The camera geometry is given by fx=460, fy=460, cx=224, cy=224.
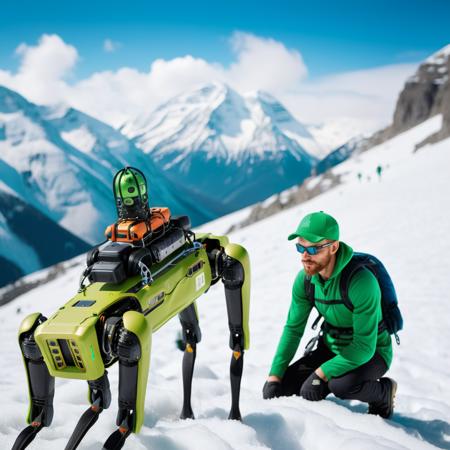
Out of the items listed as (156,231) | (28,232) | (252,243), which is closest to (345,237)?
(252,243)

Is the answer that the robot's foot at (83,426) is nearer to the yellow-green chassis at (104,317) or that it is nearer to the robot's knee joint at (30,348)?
the yellow-green chassis at (104,317)

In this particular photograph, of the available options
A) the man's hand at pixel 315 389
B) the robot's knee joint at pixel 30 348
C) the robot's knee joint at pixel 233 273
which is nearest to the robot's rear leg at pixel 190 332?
the robot's knee joint at pixel 233 273

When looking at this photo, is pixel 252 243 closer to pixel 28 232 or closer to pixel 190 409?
pixel 190 409

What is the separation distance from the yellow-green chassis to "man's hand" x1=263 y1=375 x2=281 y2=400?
1.38m

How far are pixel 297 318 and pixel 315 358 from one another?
54 centimetres

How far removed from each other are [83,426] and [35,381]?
567 mm

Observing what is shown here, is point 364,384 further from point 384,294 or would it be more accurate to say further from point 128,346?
point 128,346

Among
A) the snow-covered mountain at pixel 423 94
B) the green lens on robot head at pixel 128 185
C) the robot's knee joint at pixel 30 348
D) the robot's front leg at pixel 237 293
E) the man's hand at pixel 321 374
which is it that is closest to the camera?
the robot's knee joint at pixel 30 348

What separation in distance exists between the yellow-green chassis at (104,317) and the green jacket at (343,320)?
1.28 m

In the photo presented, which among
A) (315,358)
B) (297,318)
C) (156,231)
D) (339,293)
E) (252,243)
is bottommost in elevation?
(252,243)

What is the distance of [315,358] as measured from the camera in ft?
16.8

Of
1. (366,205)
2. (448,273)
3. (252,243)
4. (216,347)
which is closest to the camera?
(216,347)

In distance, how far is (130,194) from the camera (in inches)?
164

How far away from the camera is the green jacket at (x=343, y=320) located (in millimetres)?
4273
